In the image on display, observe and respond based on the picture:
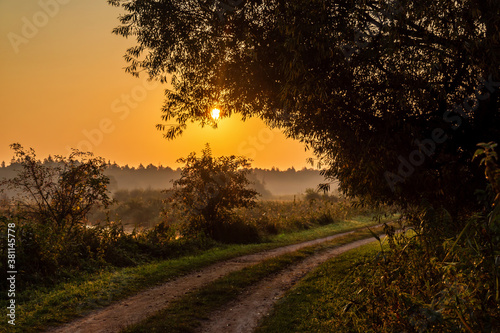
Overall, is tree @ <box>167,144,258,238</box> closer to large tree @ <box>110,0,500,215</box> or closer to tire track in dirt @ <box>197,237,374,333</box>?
tire track in dirt @ <box>197,237,374,333</box>

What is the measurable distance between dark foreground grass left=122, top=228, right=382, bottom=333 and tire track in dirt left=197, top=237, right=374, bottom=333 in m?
0.27

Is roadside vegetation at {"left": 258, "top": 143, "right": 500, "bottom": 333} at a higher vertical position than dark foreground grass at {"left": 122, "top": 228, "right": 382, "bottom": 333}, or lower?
higher

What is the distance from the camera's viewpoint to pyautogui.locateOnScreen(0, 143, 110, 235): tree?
14742 millimetres

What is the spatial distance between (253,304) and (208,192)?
12.1 metres

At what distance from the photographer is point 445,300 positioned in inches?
152

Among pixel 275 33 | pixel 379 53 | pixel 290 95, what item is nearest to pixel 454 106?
pixel 379 53

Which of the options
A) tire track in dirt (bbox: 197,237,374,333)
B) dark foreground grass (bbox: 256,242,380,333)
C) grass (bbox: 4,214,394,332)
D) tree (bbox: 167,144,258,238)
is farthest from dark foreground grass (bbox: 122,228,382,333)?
tree (bbox: 167,144,258,238)

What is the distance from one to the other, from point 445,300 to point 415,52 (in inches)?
303

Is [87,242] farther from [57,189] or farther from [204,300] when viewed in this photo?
[204,300]

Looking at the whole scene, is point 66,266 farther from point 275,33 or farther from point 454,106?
point 454,106

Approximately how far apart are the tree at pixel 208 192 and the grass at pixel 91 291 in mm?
4609

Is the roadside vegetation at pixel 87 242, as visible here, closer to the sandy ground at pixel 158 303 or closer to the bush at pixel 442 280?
the sandy ground at pixel 158 303

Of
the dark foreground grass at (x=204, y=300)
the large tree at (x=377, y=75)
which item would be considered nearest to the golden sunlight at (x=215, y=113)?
the large tree at (x=377, y=75)

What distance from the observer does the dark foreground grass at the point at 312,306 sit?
7.60m
